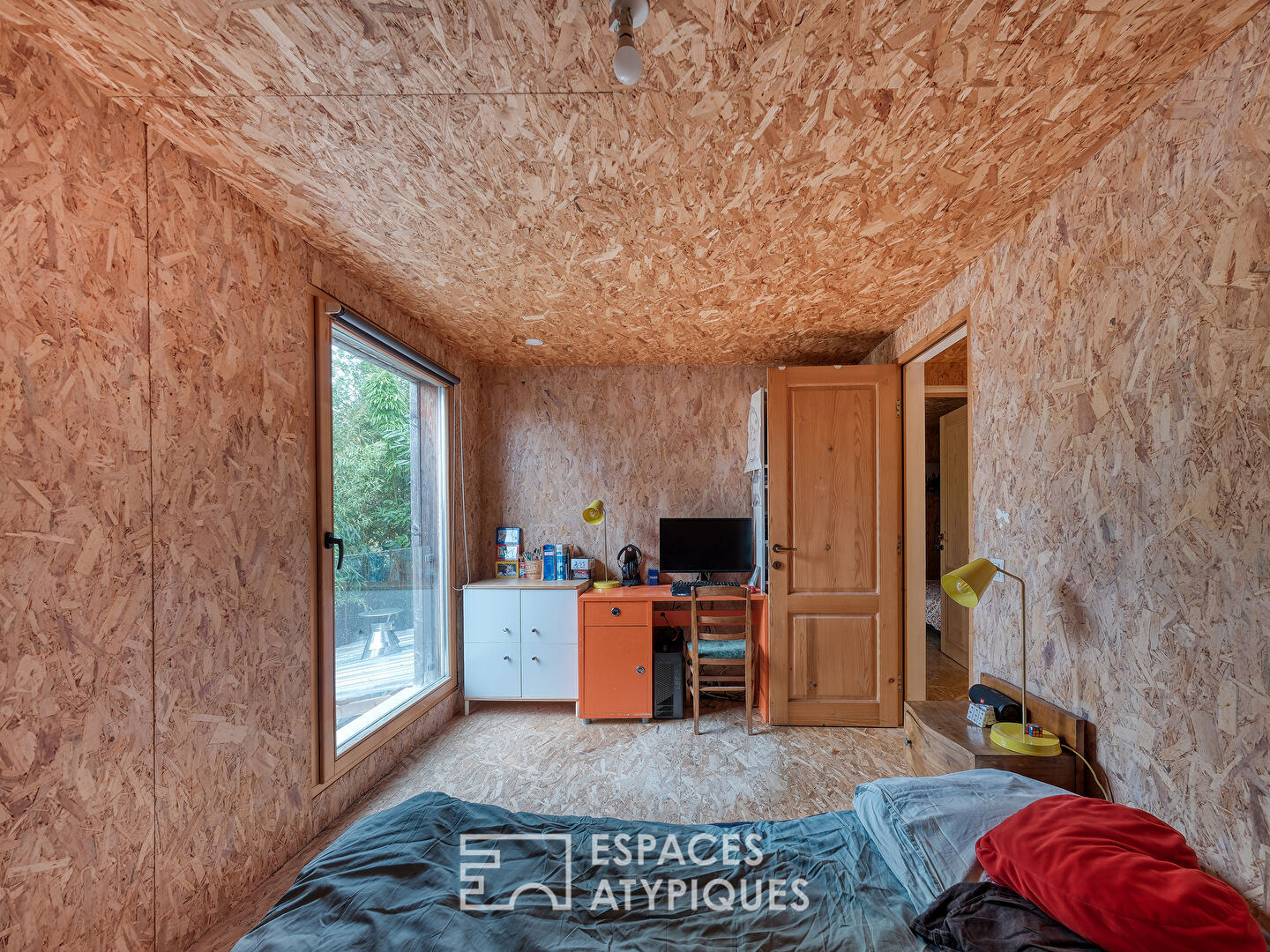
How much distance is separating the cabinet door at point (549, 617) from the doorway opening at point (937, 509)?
2.13 metres

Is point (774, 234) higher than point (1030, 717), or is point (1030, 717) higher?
point (774, 234)

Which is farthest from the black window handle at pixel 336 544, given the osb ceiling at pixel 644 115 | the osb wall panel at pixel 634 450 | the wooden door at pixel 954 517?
the wooden door at pixel 954 517

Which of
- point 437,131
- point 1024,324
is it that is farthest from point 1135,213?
point 437,131

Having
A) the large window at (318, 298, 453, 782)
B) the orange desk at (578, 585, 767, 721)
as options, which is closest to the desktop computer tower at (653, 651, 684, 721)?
the orange desk at (578, 585, 767, 721)

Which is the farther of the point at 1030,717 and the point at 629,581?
the point at 629,581

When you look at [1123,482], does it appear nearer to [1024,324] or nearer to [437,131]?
[1024,324]

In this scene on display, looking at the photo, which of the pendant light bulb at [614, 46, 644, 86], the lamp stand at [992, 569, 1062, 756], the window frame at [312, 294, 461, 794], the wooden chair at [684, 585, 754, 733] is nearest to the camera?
the pendant light bulb at [614, 46, 644, 86]

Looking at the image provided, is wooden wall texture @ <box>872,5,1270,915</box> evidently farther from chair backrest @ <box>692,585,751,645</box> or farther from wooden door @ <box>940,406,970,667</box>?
wooden door @ <box>940,406,970,667</box>

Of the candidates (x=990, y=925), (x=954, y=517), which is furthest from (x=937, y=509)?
(x=990, y=925)

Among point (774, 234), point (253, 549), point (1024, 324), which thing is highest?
point (774, 234)

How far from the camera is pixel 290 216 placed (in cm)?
193

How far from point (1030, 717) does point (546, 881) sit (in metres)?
1.78

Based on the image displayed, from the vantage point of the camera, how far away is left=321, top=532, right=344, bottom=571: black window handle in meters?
2.23

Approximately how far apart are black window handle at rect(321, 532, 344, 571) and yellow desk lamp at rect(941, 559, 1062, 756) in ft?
7.95
